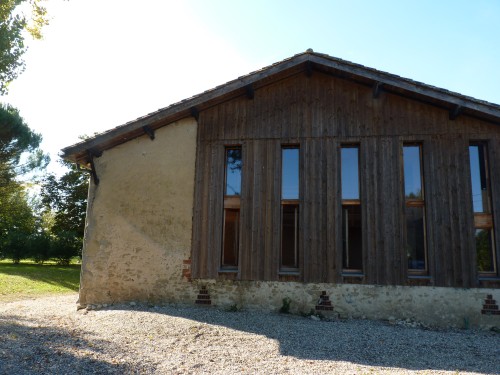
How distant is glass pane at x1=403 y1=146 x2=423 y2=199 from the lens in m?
8.43

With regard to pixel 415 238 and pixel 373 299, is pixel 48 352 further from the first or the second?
pixel 415 238

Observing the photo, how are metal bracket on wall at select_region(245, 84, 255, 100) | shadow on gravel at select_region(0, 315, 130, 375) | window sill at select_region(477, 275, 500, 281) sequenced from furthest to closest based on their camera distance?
metal bracket on wall at select_region(245, 84, 255, 100) → window sill at select_region(477, 275, 500, 281) → shadow on gravel at select_region(0, 315, 130, 375)

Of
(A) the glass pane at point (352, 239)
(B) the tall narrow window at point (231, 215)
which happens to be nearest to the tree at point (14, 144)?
(B) the tall narrow window at point (231, 215)

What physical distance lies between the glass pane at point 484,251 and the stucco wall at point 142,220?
6923 millimetres

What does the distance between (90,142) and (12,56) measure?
4290mm

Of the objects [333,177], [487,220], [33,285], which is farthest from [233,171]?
[33,285]

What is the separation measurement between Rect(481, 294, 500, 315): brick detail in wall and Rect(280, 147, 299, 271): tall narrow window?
4.22 metres

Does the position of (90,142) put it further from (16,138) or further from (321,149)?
(16,138)

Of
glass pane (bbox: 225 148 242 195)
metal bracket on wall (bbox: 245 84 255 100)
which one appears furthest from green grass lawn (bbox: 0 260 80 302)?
metal bracket on wall (bbox: 245 84 255 100)

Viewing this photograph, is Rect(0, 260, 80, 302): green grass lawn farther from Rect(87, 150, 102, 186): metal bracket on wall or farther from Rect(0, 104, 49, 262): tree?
Rect(0, 104, 49, 262): tree

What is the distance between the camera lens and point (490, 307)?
7594 millimetres

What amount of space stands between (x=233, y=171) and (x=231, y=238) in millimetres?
1770

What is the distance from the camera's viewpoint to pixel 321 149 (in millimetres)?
8734

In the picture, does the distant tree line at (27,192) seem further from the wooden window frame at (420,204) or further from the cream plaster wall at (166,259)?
the wooden window frame at (420,204)
